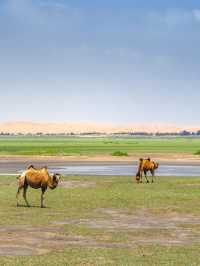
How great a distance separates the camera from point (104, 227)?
20.1 meters

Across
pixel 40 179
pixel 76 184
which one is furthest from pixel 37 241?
pixel 76 184

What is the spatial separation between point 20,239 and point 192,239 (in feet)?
15.7

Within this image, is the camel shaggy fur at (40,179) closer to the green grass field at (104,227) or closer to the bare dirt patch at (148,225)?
the green grass field at (104,227)

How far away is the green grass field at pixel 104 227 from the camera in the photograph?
50.2 ft

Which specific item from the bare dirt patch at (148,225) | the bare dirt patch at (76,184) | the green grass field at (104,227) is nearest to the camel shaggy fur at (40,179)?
the green grass field at (104,227)

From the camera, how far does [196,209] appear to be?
2467 cm

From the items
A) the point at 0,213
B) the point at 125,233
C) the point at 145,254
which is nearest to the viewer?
the point at 145,254

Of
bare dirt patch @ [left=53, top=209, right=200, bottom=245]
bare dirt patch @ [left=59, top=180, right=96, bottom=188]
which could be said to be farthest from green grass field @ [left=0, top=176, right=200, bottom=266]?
bare dirt patch @ [left=59, top=180, right=96, bottom=188]

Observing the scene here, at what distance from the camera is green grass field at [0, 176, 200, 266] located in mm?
15289

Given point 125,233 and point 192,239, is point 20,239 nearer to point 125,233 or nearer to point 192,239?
point 125,233

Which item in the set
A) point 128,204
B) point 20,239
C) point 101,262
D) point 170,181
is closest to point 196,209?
point 128,204

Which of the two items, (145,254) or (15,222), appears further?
(15,222)

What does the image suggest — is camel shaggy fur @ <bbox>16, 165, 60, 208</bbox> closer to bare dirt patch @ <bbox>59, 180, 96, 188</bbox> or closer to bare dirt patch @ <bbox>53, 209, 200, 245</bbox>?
bare dirt patch @ <bbox>53, 209, 200, 245</bbox>

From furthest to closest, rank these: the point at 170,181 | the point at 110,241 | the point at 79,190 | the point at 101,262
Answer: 1. the point at 170,181
2. the point at 79,190
3. the point at 110,241
4. the point at 101,262
